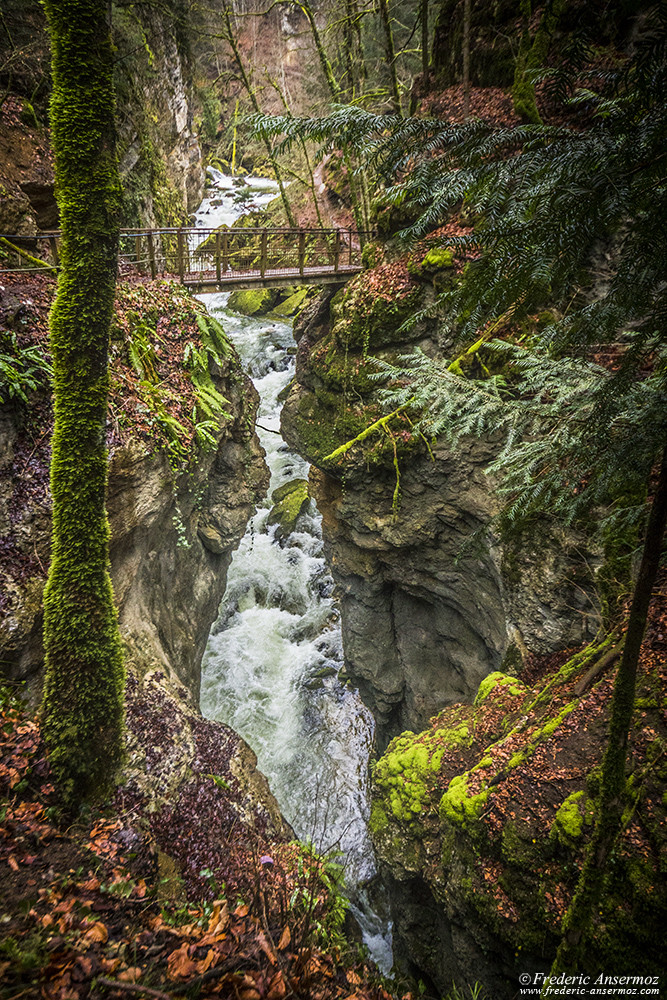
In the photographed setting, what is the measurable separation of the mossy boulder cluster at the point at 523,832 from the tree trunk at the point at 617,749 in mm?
658

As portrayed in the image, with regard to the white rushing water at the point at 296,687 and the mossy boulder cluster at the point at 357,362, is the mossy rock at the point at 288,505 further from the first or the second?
the mossy boulder cluster at the point at 357,362

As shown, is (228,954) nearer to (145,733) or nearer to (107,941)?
(107,941)

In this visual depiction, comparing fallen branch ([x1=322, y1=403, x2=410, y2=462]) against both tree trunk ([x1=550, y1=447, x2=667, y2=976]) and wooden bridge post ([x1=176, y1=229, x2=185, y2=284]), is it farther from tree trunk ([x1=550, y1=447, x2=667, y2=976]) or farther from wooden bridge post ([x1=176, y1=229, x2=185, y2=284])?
tree trunk ([x1=550, y1=447, x2=667, y2=976])

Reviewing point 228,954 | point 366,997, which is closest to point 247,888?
point 366,997

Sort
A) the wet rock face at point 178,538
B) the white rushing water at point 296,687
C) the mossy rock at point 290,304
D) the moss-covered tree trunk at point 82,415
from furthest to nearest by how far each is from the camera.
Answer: the mossy rock at point 290,304, the white rushing water at point 296,687, the wet rock face at point 178,538, the moss-covered tree trunk at point 82,415

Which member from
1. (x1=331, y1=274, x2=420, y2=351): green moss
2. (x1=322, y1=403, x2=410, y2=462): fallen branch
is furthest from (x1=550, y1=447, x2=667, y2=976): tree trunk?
(x1=331, y1=274, x2=420, y2=351): green moss

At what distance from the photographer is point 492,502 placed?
316 inches

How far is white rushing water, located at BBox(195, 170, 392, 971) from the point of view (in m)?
9.73

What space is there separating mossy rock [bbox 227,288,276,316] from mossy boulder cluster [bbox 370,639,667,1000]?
20.2 meters

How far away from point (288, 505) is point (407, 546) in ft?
19.7

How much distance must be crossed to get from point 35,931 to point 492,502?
7644mm

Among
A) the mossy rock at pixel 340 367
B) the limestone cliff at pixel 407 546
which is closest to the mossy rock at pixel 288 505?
the limestone cliff at pixel 407 546

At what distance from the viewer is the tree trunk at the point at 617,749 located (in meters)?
2.64

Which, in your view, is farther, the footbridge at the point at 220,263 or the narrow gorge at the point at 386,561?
the footbridge at the point at 220,263
